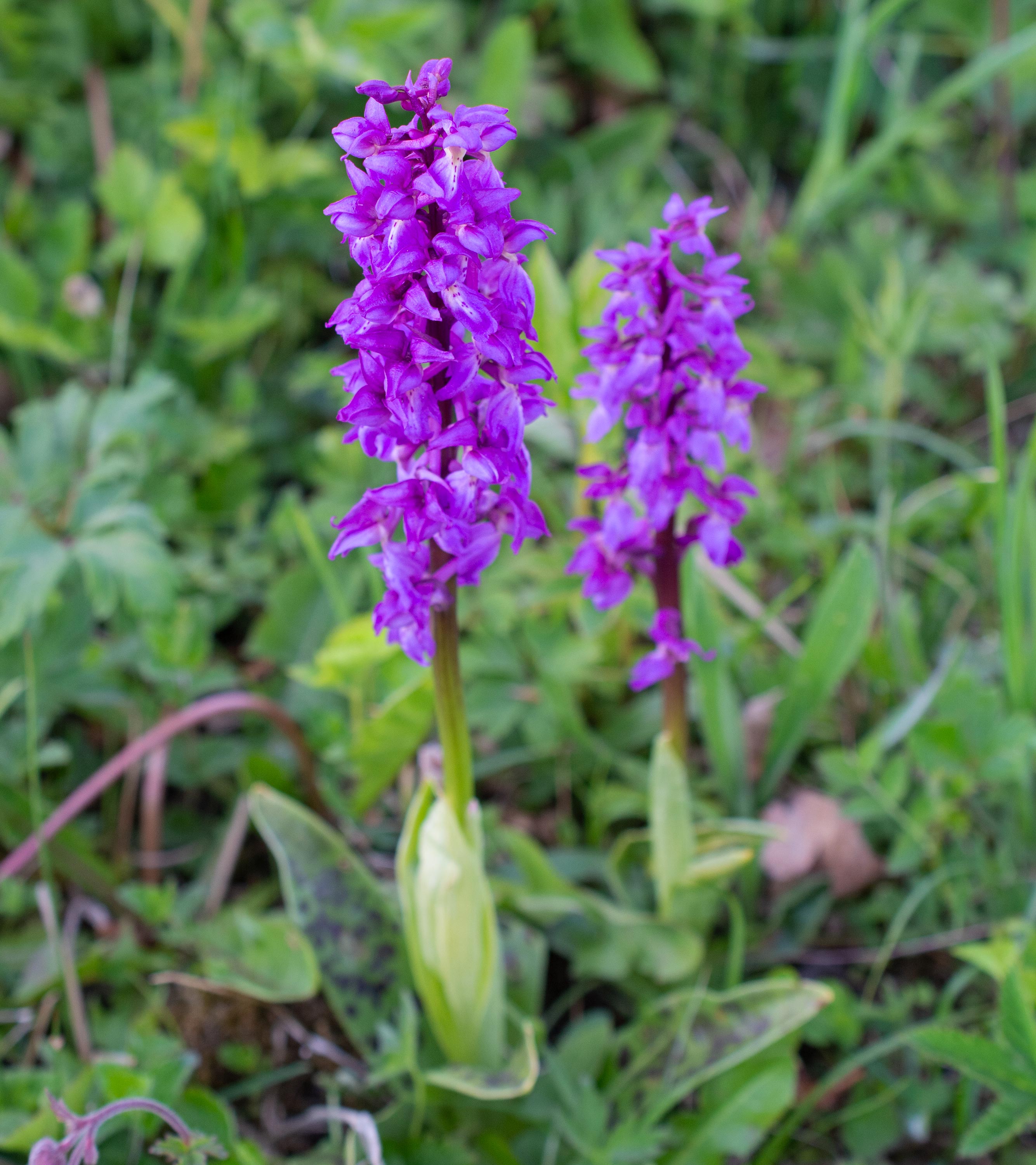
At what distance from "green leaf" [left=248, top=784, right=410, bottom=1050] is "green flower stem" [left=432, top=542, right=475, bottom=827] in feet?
1.43

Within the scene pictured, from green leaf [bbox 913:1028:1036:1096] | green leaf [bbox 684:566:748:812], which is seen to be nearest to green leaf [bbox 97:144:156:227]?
green leaf [bbox 684:566:748:812]

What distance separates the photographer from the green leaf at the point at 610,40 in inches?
174

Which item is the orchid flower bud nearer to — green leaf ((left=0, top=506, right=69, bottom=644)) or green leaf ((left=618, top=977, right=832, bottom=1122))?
green leaf ((left=618, top=977, right=832, bottom=1122))

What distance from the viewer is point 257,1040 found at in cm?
247

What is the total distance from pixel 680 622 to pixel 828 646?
2.04 feet

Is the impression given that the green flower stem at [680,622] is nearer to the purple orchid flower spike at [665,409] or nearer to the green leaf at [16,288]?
the purple orchid flower spike at [665,409]

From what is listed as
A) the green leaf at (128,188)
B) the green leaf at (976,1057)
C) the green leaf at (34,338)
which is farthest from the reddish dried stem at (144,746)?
the green leaf at (128,188)

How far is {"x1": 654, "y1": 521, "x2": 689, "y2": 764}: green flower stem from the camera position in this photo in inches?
83.7

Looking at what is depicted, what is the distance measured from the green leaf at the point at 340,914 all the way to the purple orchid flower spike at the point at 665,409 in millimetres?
747

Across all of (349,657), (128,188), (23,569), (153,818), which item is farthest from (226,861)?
(128,188)

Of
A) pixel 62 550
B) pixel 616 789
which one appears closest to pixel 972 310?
pixel 616 789

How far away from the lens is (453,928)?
197 cm

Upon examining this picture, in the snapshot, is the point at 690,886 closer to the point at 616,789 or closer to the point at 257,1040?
the point at 616,789

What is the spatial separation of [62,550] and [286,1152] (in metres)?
1.44
